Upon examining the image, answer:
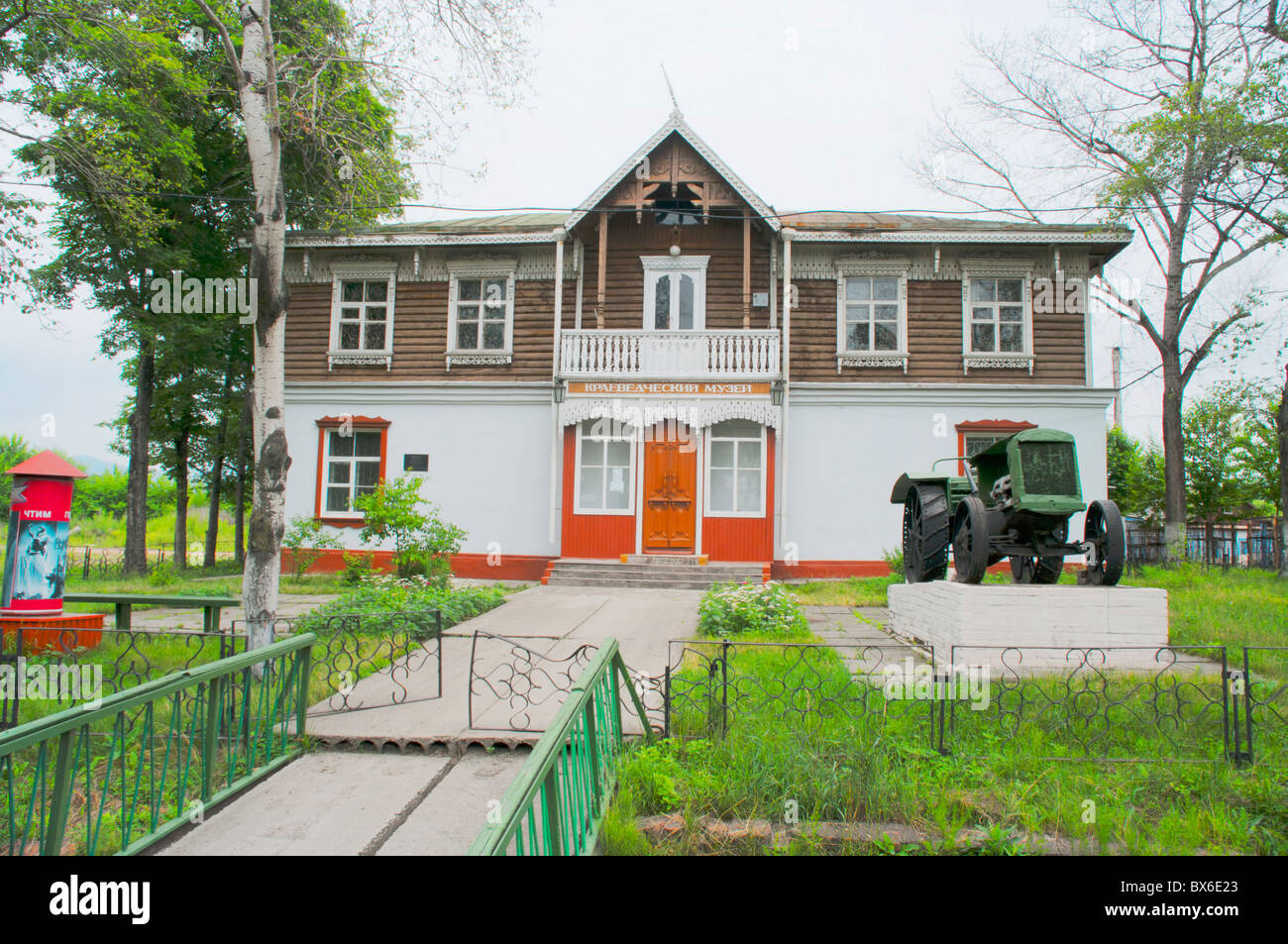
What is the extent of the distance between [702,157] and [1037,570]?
455 inches

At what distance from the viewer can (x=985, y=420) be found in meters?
16.4

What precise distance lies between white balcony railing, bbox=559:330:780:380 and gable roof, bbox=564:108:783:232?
8.61 ft

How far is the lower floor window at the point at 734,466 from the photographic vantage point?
16375 millimetres

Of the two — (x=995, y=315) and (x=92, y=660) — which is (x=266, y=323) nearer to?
(x=92, y=660)

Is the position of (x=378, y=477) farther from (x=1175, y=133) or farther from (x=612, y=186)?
(x=1175, y=133)

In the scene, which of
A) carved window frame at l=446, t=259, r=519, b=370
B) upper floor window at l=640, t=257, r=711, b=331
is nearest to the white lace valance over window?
upper floor window at l=640, t=257, r=711, b=331

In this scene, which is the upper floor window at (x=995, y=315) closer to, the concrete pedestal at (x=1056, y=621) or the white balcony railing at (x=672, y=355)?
the white balcony railing at (x=672, y=355)

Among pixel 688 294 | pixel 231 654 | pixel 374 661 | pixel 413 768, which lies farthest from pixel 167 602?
pixel 688 294

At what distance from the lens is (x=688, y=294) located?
56.9 feet

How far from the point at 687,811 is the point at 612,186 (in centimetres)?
1467

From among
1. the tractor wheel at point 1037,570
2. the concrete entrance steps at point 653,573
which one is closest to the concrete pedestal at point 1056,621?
the tractor wheel at point 1037,570

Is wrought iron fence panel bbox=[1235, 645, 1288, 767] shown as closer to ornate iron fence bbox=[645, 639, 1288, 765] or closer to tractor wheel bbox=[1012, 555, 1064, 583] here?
ornate iron fence bbox=[645, 639, 1288, 765]

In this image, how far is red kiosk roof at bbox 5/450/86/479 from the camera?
793 centimetres
